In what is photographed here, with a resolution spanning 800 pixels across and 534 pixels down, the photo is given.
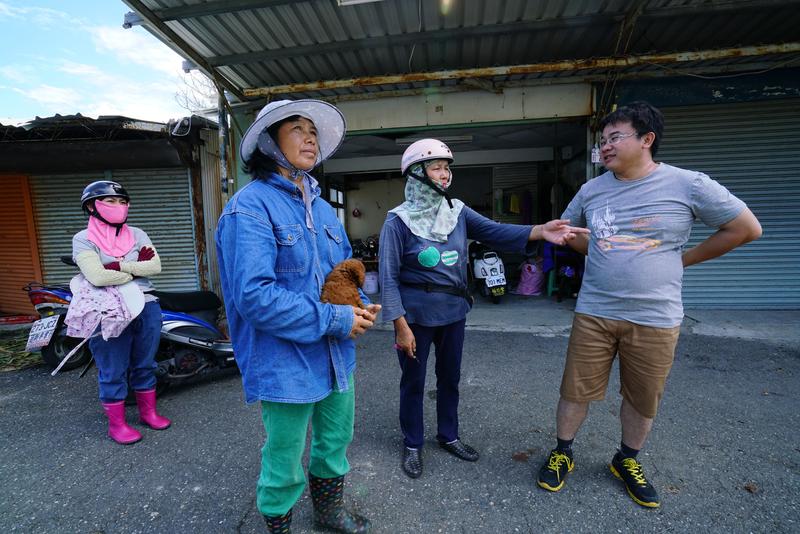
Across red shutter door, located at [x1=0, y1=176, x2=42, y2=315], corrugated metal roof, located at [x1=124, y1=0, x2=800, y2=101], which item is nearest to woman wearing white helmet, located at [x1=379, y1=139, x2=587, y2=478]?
corrugated metal roof, located at [x1=124, y1=0, x2=800, y2=101]

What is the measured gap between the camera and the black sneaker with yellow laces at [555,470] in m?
2.29

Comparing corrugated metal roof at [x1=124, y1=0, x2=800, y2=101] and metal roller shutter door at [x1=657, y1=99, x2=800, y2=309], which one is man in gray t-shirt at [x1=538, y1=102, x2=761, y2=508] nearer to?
corrugated metal roof at [x1=124, y1=0, x2=800, y2=101]

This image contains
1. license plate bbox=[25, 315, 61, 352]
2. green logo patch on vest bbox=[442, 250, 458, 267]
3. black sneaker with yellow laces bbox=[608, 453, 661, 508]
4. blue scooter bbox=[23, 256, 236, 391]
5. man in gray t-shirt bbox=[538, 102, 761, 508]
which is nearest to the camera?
man in gray t-shirt bbox=[538, 102, 761, 508]

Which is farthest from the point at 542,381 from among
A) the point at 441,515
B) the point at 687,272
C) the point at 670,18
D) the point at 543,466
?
the point at 670,18

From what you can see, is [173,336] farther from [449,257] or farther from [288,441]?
[449,257]

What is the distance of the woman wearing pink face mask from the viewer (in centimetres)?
287

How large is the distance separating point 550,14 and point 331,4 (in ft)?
7.99

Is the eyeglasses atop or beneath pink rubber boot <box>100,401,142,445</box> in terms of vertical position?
Result: atop

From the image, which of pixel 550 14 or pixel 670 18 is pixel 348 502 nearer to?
pixel 550 14

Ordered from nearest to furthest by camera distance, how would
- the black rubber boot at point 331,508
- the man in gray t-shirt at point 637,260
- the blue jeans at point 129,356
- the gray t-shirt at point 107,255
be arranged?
the black rubber boot at point 331,508, the man in gray t-shirt at point 637,260, the gray t-shirt at point 107,255, the blue jeans at point 129,356

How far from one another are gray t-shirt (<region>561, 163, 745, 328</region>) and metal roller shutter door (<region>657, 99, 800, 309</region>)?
15.9 feet

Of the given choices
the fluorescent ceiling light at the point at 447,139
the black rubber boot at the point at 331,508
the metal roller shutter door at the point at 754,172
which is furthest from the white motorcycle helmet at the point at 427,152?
the fluorescent ceiling light at the point at 447,139

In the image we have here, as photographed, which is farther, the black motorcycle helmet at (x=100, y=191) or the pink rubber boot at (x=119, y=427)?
the pink rubber boot at (x=119, y=427)

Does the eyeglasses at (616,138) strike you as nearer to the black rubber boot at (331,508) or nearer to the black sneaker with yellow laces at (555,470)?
the black sneaker with yellow laces at (555,470)
